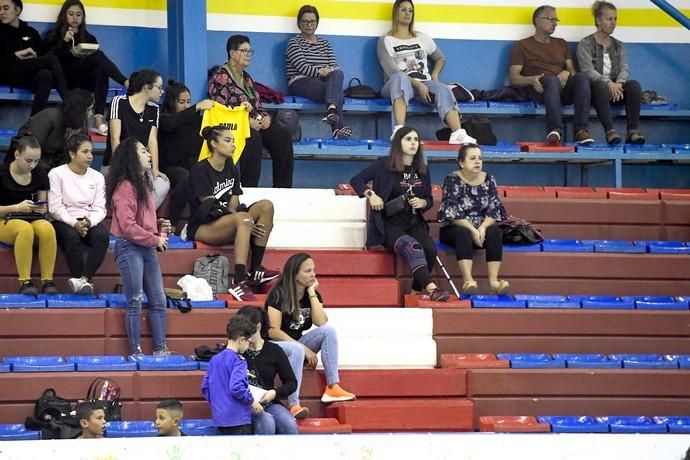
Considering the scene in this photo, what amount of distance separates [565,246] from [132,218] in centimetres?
337

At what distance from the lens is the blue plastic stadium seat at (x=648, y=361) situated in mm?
9695

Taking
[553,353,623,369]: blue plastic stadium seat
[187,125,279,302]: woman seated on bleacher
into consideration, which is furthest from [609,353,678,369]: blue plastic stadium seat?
[187,125,279,302]: woman seated on bleacher

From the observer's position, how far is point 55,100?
11.8 m

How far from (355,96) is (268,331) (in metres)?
3.98

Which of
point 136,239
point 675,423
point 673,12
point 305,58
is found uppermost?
point 673,12

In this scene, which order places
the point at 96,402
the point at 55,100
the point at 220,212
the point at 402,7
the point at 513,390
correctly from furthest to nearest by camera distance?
the point at 402,7 → the point at 55,100 → the point at 220,212 → the point at 513,390 → the point at 96,402

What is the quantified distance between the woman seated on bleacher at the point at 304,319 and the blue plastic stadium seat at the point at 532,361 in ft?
3.97

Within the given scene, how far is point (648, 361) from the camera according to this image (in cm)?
973

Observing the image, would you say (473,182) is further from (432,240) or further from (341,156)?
(341,156)

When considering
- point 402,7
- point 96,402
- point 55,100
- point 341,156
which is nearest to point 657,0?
point 402,7

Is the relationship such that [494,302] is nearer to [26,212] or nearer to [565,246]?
[565,246]

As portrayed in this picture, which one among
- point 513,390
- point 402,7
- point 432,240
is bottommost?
point 513,390

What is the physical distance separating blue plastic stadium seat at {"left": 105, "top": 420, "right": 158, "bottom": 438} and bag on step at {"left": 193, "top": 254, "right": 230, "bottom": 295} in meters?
1.64

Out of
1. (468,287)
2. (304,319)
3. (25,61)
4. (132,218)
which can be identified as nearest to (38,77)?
(25,61)
